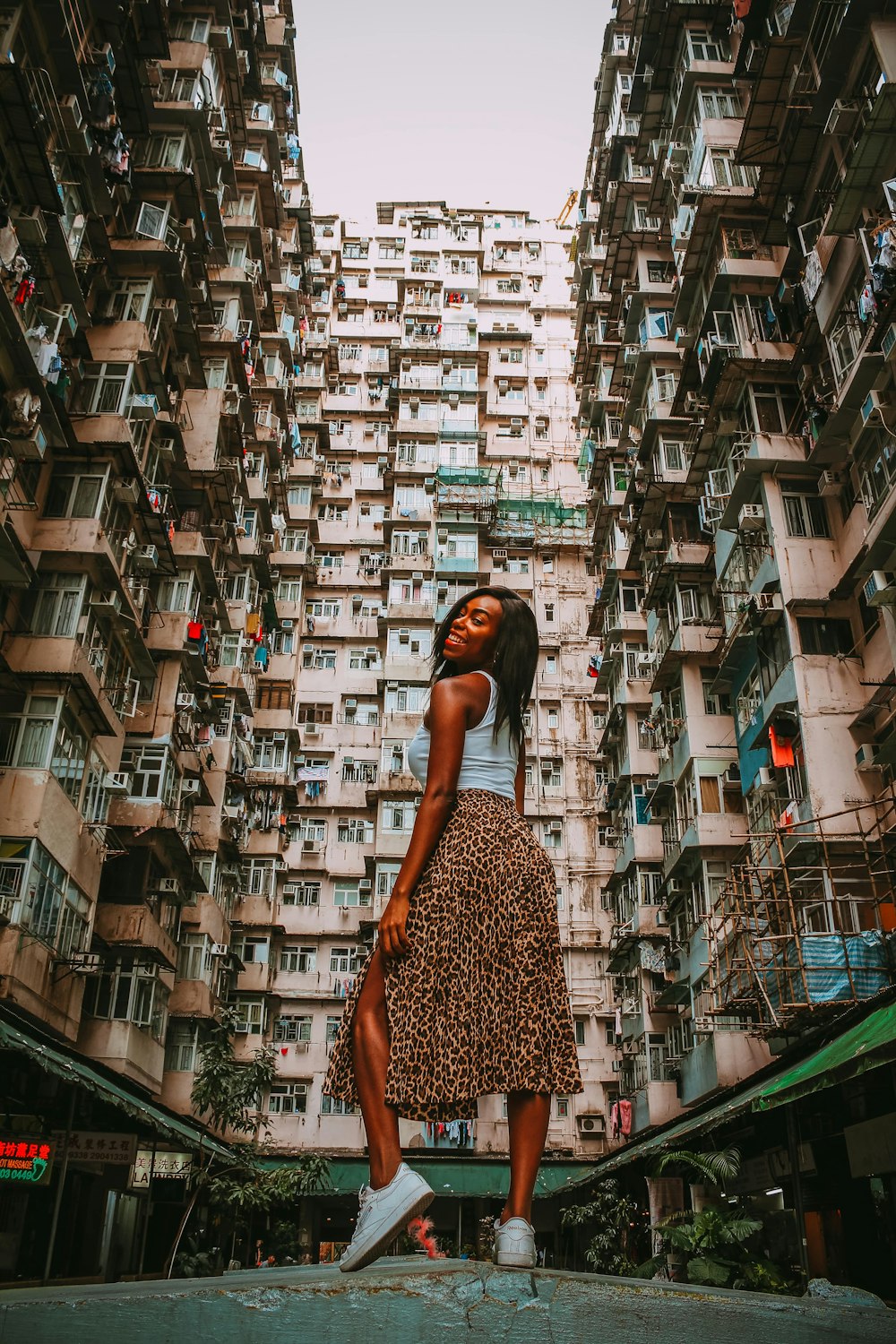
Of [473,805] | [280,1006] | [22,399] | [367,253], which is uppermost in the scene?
[367,253]

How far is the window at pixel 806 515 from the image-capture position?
20.7 m

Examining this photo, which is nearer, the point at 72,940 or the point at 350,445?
the point at 72,940

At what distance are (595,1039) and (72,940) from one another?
22.7 meters

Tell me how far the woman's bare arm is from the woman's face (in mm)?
221

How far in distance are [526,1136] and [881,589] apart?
14.4 m

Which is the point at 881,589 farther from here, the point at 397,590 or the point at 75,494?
the point at 397,590

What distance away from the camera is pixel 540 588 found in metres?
45.7

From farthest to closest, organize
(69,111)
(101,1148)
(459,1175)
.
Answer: (459,1175), (69,111), (101,1148)

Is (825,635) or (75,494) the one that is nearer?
(825,635)

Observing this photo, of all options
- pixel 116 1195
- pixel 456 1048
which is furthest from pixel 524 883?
pixel 116 1195

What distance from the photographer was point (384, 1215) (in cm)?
341

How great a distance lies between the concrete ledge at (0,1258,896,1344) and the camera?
9.44ft

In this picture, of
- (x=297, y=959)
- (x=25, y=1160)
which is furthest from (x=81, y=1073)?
(x=297, y=959)

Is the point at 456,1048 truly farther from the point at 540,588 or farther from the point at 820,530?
the point at 540,588
